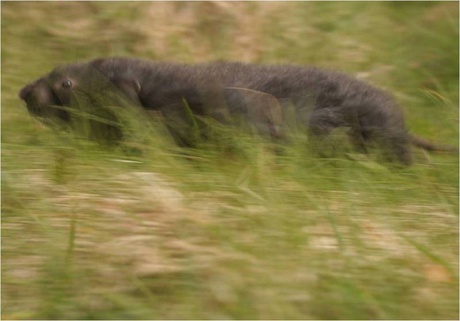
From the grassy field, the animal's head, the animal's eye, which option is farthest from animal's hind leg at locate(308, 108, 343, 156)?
the animal's eye

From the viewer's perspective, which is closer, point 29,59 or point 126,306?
point 126,306

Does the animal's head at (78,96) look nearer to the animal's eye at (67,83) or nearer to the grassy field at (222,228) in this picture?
the animal's eye at (67,83)

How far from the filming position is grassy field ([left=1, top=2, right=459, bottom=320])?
2.29 m

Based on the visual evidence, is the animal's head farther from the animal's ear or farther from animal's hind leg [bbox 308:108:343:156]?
animal's hind leg [bbox 308:108:343:156]

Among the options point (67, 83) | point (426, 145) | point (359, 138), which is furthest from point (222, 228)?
point (426, 145)

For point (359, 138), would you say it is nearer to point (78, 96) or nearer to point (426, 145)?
point (426, 145)

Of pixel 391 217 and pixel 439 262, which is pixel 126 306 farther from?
pixel 391 217

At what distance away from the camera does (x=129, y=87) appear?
13.1ft

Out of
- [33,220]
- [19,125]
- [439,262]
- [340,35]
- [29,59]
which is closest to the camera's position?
[439,262]

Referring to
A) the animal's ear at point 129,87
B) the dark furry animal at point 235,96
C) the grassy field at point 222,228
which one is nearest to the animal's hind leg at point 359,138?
the dark furry animal at point 235,96

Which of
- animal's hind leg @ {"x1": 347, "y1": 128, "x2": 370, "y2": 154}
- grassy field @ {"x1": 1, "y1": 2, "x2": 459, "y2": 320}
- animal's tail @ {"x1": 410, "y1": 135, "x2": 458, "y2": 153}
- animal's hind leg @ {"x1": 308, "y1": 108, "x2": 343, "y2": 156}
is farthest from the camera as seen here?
animal's tail @ {"x1": 410, "y1": 135, "x2": 458, "y2": 153}

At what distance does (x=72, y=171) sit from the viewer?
322 centimetres

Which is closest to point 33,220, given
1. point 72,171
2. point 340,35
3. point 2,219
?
point 2,219

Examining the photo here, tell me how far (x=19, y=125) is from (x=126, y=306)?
221 centimetres
